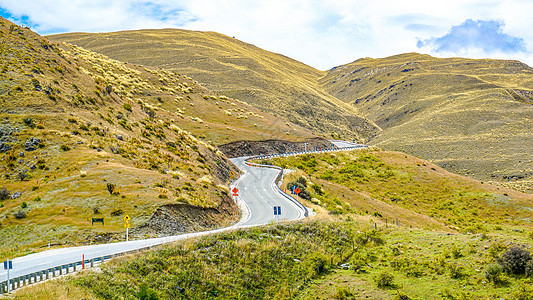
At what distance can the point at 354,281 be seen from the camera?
58.2 ft

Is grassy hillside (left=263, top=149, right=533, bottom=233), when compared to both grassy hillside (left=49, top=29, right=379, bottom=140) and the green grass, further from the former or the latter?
grassy hillside (left=49, top=29, right=379, bottom=140)

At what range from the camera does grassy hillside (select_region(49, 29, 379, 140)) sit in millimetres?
130250

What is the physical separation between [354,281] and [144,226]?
11913 millimetres

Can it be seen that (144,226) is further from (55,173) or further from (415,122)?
(415,122)

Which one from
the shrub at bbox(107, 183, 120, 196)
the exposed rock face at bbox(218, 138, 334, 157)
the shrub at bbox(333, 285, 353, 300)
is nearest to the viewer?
the shrub at bbox(333, 285, 353, 300)

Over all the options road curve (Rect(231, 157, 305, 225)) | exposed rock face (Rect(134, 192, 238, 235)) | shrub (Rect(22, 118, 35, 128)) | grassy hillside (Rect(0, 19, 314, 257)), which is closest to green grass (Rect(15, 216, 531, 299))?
exposed rock face (Rect(134, 192, 238, 235))

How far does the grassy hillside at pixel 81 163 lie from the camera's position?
22.7 meters

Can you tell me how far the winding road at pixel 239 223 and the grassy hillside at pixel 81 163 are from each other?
5.88 ft

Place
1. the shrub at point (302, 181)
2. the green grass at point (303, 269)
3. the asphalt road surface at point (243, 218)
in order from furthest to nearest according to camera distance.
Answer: the shrub at point (302, 181), the asphalt road surface at point (243, 218), the green grass at point (303, 269)

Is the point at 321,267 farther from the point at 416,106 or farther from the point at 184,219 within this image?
the point at 416,106

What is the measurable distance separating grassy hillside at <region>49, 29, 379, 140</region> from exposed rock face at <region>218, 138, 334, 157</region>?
4118 cm

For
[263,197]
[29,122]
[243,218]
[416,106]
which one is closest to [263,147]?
[263,197]

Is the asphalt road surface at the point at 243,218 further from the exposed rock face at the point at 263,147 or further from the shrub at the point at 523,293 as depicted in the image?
the shrub at the point at 523,293

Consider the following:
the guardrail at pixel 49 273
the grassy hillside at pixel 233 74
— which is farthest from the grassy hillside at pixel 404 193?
the grassy hillside at pixel 233 74
